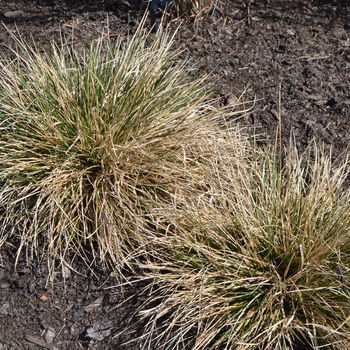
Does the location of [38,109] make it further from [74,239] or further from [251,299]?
[251,299]

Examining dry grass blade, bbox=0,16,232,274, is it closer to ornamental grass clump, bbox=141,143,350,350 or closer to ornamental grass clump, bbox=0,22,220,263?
ornamental grass clump, bbox=0,22,220,263

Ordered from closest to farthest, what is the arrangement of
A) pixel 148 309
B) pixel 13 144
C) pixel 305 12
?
pixel 148 309
pixel 13 144
pixel 305 12

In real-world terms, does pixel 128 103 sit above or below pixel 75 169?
above

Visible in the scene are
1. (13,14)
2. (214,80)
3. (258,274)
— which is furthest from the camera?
(13,14)

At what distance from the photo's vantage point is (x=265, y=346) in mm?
2771

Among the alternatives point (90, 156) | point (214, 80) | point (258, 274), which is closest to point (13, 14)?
point (214, 80)

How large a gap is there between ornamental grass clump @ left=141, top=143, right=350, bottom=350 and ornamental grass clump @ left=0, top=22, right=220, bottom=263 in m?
0.28

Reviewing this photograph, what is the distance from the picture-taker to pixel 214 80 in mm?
4039

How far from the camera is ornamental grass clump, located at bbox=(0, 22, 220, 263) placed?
319 cm

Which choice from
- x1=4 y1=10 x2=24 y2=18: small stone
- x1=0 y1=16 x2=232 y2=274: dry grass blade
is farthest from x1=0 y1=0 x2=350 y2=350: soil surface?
x1=0 y1=16 x2=232 y2=274: dry grass blade

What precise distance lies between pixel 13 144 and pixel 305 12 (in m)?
2.29

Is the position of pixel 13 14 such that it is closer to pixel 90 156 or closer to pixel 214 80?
pixel 214 80

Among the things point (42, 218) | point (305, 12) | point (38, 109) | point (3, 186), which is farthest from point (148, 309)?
point (305, 12)

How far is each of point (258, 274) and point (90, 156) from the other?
41.1 inches
